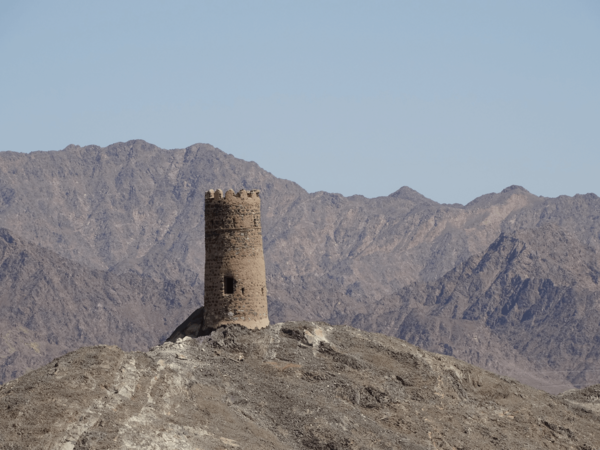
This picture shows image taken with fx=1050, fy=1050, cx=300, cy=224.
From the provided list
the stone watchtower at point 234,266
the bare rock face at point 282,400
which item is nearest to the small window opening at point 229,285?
the stone watchtower at point 234,266

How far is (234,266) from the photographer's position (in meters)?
45.7

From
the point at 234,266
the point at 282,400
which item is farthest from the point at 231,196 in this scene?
the point at 282,400

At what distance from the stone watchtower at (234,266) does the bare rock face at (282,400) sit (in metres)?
1.18

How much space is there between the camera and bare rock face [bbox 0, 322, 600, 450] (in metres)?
32.8

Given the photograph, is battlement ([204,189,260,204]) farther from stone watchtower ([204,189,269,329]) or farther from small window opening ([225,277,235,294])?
small window opening ([225,277,235,294])

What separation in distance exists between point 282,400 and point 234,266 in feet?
28.5

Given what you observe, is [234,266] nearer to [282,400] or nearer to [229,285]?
[229,285]

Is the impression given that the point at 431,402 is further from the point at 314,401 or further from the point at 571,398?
the point at 571,398

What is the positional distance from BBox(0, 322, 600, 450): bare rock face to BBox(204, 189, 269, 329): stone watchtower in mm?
1179

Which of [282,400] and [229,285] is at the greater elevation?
[229,285]

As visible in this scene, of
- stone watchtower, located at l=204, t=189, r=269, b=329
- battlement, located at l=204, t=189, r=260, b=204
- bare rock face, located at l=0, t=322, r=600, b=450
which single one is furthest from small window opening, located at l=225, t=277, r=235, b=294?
battlement, located at l=204, t=189, r=260, b=204

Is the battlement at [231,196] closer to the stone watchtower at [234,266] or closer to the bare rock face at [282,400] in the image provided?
the stone watchtower at [234,266]

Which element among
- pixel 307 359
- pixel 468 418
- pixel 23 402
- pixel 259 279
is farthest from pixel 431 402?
pixel 23 402

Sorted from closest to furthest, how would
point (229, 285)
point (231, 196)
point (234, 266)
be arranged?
1. point (234, 266)
2. point (229, 285)
3. point (231, 196)
